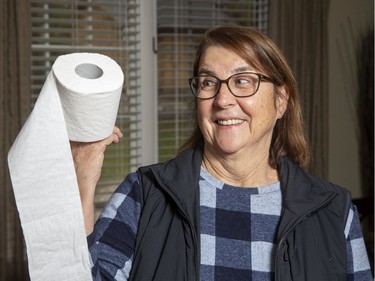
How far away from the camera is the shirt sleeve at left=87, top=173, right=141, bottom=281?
4.37 feet

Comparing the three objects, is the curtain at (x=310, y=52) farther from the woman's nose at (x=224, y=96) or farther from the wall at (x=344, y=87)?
the woman's nose at (x=224, y=96)

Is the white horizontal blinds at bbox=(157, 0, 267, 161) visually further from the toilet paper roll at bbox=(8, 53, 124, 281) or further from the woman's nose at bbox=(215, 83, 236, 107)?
the toilet paper roll at bbox=(8, 53, 124, 281)

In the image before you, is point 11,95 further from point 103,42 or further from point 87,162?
point 87,162

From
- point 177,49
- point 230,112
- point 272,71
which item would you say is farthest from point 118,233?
point 177,49

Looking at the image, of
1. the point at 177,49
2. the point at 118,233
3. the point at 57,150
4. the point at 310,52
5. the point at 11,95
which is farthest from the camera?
the point at 310,52

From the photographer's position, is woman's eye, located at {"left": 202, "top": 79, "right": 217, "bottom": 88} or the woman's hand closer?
the woman's hand

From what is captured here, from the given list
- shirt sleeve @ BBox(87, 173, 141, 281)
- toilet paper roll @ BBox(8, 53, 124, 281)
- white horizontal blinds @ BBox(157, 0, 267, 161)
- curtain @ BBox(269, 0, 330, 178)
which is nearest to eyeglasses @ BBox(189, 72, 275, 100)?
shirt sleeve @ BBox(87, 173, 141, 281)

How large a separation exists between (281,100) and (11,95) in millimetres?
1973

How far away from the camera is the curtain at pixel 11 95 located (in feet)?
10.3

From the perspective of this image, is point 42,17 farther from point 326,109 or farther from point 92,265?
point 92,265

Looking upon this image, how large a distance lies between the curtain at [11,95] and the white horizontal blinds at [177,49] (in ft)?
3.07

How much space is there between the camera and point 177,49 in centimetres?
385

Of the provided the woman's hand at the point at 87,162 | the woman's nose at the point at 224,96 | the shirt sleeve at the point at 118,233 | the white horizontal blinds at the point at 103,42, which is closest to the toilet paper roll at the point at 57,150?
the woman's hand at the point at 87,162

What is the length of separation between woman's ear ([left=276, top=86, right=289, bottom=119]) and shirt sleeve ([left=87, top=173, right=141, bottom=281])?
0.43 metres
